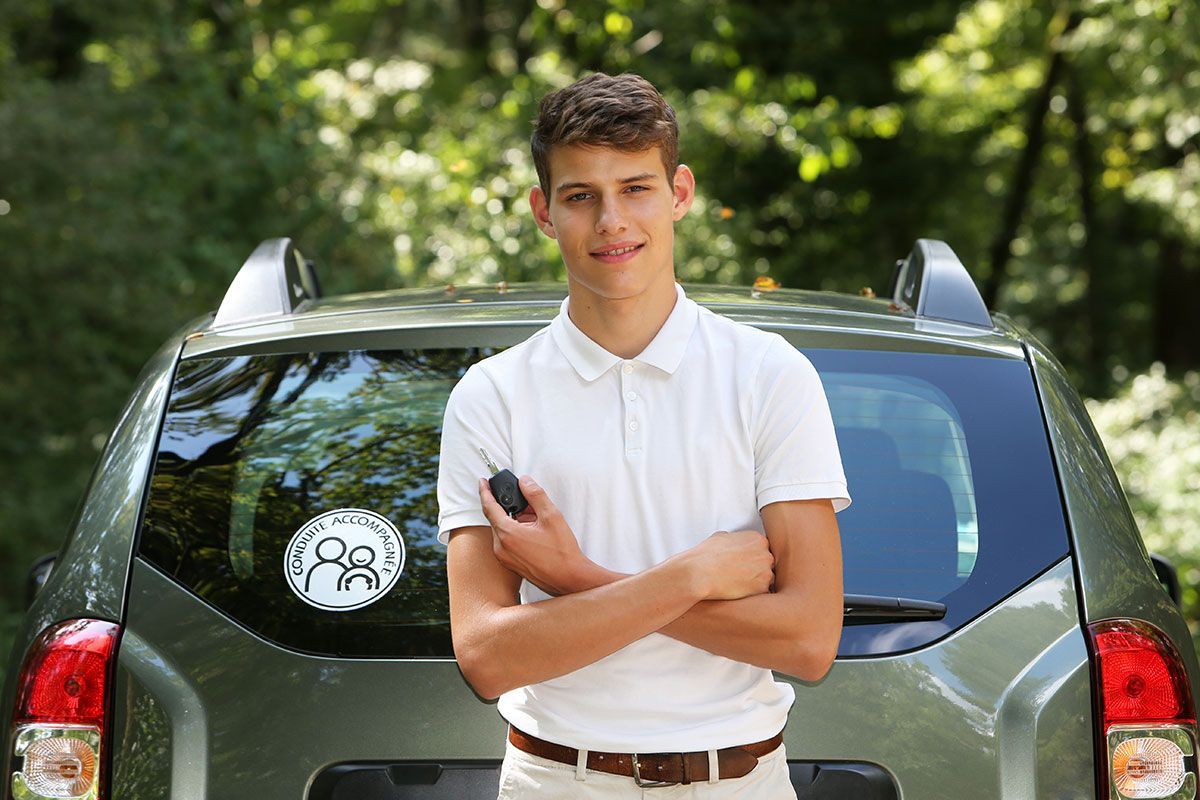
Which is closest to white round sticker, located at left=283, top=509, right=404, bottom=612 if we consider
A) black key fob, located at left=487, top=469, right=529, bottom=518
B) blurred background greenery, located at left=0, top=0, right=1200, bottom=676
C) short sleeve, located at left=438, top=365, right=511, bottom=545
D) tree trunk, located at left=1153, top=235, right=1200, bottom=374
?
short sleeve, located at left=438, top=365, right=511, bottom=545

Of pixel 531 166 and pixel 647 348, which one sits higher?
pixel 531 166

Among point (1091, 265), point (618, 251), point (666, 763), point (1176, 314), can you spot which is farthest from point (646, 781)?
point (1091, 265)

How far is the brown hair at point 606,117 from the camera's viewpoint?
225 centimetres

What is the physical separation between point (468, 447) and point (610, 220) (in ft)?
1.26

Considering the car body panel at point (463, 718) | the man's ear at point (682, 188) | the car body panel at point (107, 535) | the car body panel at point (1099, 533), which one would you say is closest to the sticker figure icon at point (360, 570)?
the car body panel at point (463, 718)

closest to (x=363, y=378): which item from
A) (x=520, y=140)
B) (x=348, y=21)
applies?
(x=520, y=140)

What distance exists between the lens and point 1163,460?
12.2 m

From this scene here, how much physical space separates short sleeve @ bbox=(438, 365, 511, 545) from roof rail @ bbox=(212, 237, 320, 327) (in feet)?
3.73

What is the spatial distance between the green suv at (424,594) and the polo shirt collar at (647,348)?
597mm

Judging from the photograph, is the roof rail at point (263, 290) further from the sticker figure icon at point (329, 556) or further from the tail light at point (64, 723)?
the tail light at point (64, 723)

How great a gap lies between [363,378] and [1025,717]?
136 centimetres

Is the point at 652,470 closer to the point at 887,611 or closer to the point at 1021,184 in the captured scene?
the point at 887,611

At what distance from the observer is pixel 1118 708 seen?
256 centimetres


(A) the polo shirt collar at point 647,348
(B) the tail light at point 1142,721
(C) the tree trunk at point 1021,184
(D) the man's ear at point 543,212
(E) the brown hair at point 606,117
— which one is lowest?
(B) the tail light at point 1142,721
